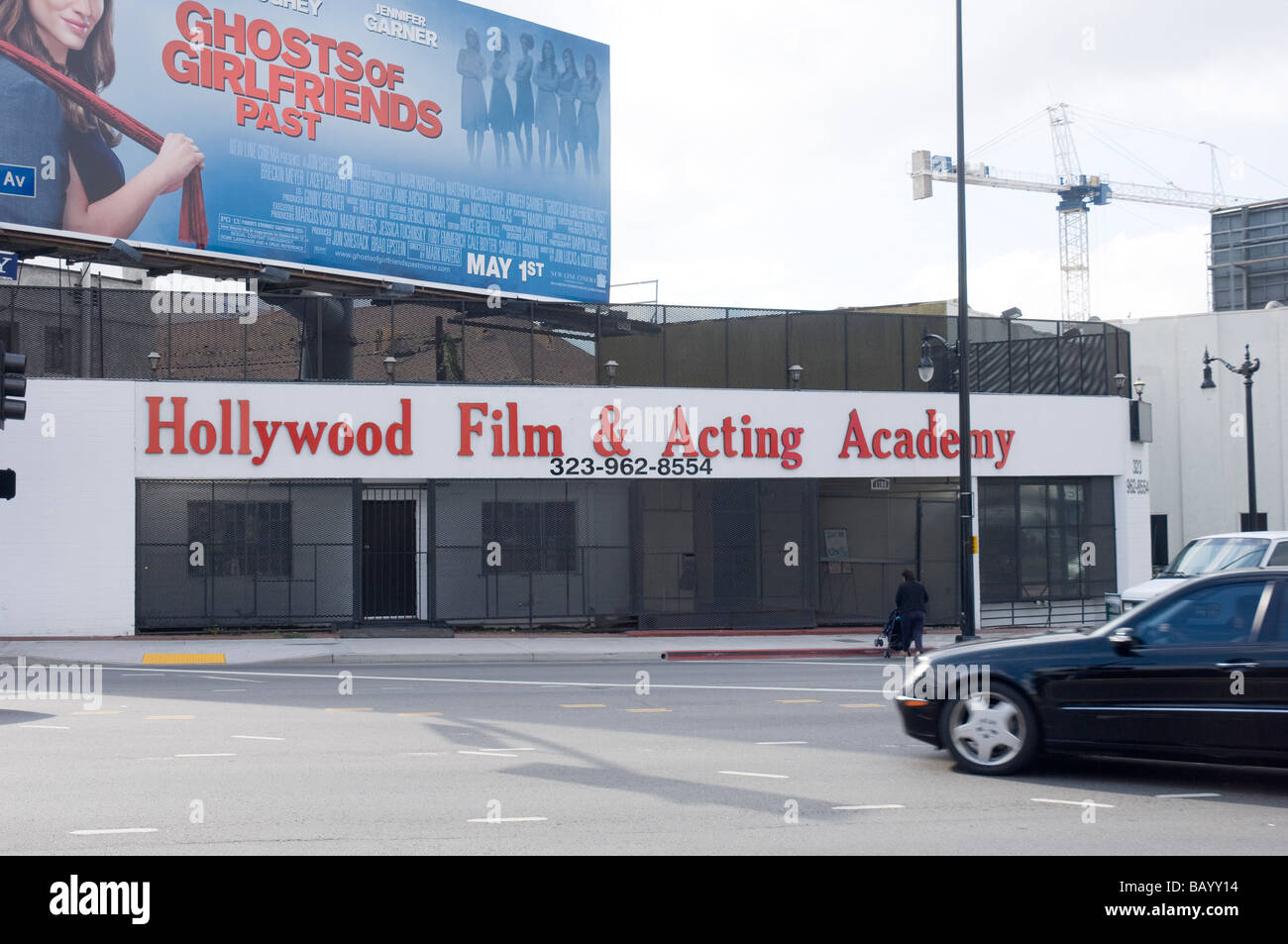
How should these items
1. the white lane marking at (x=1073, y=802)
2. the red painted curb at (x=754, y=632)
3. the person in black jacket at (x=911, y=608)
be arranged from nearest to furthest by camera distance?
the white lane marking at (x=1073, y=802), the person in black jacket at (x=911, y=608), the red painted curb at (x=754, y=632)

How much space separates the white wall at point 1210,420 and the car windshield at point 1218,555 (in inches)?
1153

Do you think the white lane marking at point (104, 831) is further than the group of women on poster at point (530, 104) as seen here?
No

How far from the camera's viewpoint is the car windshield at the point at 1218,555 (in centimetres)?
1912

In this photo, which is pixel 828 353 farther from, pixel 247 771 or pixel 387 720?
pixel 247 771

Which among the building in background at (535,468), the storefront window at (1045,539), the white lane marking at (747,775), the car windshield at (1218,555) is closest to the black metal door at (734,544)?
the building in background at (535,468)

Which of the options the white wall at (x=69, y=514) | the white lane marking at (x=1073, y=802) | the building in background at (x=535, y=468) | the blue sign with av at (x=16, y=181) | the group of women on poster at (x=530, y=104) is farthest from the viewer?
the group of women on poster at (x=530, y=104)

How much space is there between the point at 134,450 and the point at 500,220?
1050 cm

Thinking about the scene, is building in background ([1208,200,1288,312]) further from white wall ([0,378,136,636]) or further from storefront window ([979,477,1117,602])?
white wall ([0,378,136,636])

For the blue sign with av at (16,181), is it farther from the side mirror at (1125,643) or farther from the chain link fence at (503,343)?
the side mirror at (1125,643)

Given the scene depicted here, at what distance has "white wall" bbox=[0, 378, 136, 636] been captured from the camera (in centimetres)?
2455

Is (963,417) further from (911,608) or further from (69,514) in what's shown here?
(69,514)

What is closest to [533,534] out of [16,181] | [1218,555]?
[16,181]

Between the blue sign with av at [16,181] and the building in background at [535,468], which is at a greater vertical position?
the blue sign with av at [16,181]

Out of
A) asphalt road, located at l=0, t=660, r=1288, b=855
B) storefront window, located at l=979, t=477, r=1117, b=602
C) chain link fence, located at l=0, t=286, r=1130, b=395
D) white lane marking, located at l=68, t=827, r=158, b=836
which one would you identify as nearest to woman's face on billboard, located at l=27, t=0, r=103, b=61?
chain link fence, located at l=0, t=286, r=1130, b=395
